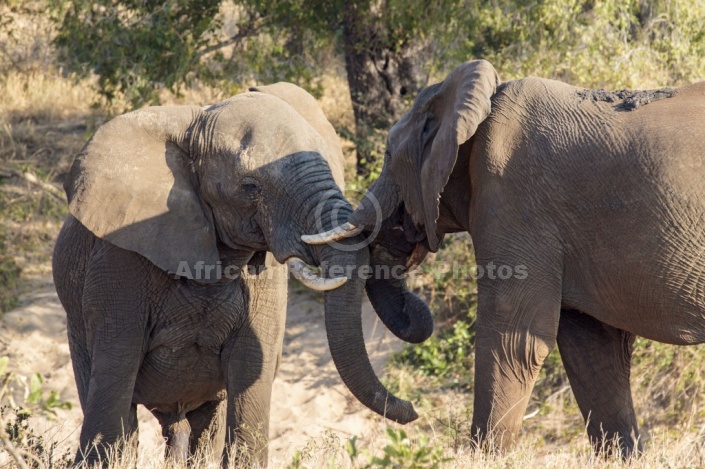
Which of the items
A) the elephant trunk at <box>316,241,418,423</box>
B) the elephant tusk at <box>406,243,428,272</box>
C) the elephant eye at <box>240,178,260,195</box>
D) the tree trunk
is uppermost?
the tree trunk

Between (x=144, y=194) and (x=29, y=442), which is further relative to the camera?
(x=144, y=194)

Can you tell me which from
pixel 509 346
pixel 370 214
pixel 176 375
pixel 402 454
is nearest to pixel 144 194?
pixel 176 375

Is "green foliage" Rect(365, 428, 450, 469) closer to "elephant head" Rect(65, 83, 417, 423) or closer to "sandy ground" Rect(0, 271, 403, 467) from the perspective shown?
"elephant head" Rect(65, 83, 417, 423)

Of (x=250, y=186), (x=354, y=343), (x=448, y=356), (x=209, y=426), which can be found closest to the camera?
(x=354, y=343)

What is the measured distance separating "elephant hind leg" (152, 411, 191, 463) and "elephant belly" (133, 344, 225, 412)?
0.62 m

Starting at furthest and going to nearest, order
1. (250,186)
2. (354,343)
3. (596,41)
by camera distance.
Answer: (596,41) → (250,186) → (354,343)

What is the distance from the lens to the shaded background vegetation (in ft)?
33.2

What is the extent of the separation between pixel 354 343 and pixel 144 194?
62.2 inches

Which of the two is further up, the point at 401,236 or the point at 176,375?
the point at 401,236

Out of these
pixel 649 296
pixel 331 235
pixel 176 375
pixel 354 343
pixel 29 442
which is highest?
pixel 331 235

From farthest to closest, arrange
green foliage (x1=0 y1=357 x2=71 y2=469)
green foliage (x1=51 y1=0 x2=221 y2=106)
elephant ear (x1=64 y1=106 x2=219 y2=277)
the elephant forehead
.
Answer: green foliage (x1=51 y1=0 x2=221 y2=106)
elephant ear (x1=64 y1=106 x2=219 y2=277)
the elephant forehead
green foliage (x1=0 y1=357 x2=71 y2=469)

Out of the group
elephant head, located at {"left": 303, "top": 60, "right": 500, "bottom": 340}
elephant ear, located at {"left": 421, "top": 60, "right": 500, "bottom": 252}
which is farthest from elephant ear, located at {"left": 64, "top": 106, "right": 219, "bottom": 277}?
elephant ear, located at {"left": 421, "top": 60, "right": 500, "bottom": 252}

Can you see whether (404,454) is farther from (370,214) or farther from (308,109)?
(308,109)

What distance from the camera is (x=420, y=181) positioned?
6664 mm
